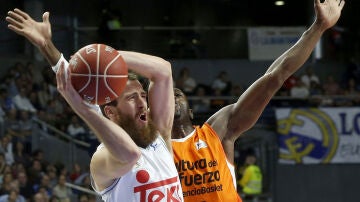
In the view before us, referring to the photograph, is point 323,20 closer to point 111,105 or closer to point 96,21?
point 111,105

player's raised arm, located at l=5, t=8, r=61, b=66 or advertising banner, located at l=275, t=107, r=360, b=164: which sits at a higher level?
player's raised arm, located at l=5, t=8, r=61, b=66

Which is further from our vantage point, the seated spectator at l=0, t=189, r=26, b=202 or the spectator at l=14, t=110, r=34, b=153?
the spectator at l=14, t=110, r=34, b=153

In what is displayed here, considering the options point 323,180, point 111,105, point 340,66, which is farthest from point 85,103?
point 340,66

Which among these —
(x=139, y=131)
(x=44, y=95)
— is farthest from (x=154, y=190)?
(x=44, y=95)

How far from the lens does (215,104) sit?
18484 mm

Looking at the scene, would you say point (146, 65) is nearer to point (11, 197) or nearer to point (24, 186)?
point (11, 197)

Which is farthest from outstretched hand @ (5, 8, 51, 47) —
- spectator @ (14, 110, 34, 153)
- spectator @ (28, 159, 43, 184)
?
spectator @ (14, 110, 34, 153)

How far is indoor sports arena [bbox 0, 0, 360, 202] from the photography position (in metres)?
6.63

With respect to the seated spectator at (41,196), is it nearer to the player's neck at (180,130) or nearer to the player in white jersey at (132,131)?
the player's neck at (180,130)

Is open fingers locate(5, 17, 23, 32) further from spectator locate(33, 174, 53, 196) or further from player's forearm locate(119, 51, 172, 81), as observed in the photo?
spectator locate(33, 174, 53, 196)

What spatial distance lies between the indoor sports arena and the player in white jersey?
48.5 inches

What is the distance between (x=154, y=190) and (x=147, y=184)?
6 cm

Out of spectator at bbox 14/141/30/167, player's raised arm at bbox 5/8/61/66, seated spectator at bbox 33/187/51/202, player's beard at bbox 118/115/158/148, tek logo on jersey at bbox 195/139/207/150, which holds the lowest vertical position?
seated spectator at bbox 33/187/51/202

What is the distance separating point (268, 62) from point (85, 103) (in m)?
16.9
